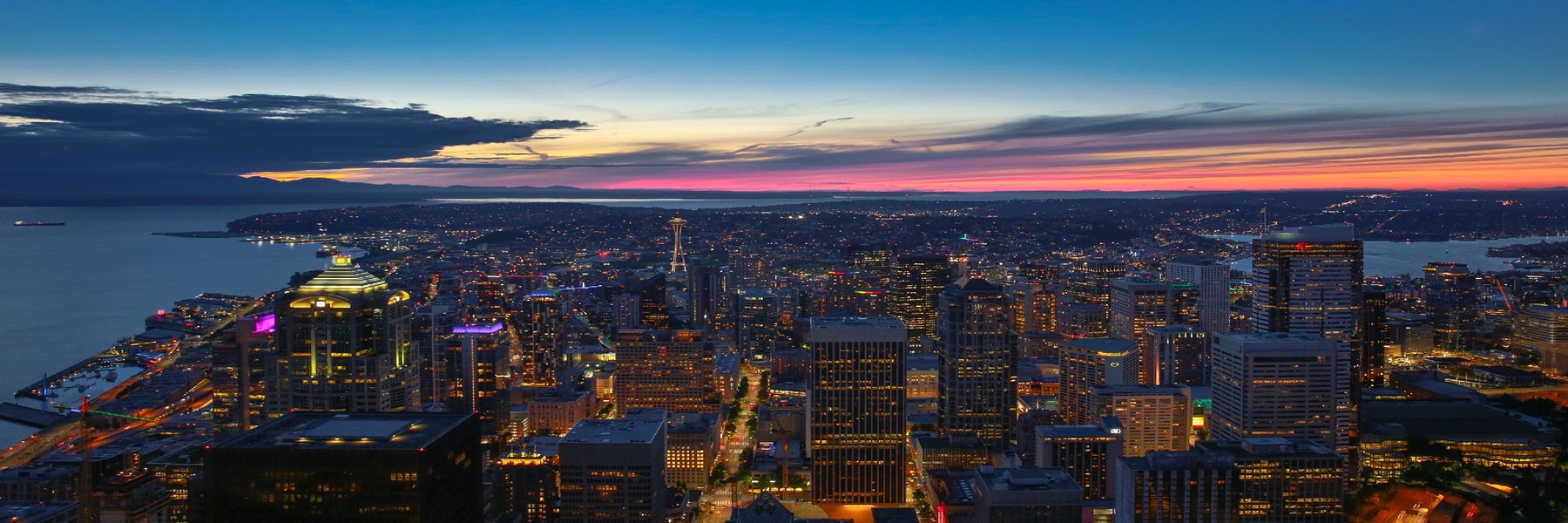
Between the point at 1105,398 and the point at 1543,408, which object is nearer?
the point at 1105,398

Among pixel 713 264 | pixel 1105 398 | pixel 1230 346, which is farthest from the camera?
pixel 713 264

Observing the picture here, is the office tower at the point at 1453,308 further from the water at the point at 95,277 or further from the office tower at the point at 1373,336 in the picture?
the water at the point at 95,277

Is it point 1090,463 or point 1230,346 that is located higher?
point 1230,346

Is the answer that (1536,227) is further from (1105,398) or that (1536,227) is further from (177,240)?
(177,240)

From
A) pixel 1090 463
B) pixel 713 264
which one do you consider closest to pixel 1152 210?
pixel 713 264

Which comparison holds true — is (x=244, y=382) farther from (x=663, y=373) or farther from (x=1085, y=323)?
(x=1085, y=323)

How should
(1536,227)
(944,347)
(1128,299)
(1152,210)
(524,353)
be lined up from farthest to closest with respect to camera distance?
(1152,210) → (1536,227) → (1128,299) → (524,353) → (944,347)
